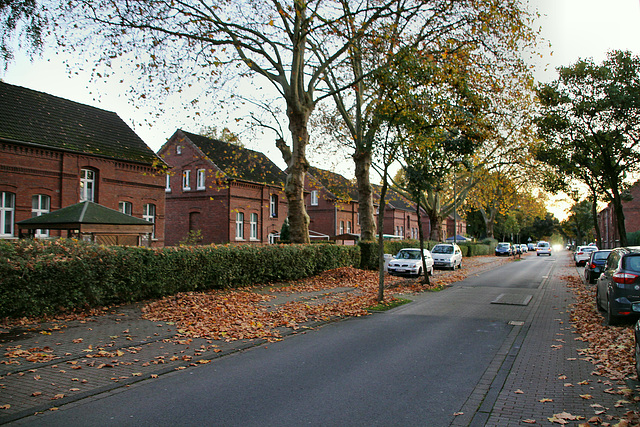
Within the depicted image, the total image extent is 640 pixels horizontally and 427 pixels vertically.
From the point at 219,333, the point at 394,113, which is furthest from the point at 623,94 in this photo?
the point at 219,333

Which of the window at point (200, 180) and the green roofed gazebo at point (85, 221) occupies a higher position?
the window at point (200, 180)

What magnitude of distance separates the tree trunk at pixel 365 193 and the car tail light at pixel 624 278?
17167 mm

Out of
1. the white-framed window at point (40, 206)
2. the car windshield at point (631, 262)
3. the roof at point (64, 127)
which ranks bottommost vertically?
the car windshield at point (631, 262)

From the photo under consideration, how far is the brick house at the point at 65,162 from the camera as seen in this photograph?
2208cm

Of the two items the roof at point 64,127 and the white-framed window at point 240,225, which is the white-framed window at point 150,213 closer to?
the roof at point 64,127

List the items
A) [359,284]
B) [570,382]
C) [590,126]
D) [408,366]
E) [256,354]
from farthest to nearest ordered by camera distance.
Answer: [590,126]
[359,284]
[256,354]
[408,366]
[570,382]

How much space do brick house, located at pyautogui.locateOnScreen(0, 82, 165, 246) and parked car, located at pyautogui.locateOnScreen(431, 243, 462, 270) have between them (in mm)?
17125

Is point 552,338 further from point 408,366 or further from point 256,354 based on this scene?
point 256,354

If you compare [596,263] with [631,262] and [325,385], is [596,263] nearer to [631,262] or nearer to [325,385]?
[631,262]

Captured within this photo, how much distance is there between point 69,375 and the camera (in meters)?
6.23

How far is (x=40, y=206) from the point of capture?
76.3ft

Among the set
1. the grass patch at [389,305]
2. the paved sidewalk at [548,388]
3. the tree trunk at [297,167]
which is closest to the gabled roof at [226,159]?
the tree trunk at [297,167]

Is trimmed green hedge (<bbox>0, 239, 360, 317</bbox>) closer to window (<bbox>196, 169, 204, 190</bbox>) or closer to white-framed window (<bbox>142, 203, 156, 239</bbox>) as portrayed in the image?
white-framed window (<bbox>142, 203, 156, 239</bbox>)

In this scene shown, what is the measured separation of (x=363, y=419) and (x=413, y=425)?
1.63 ft
